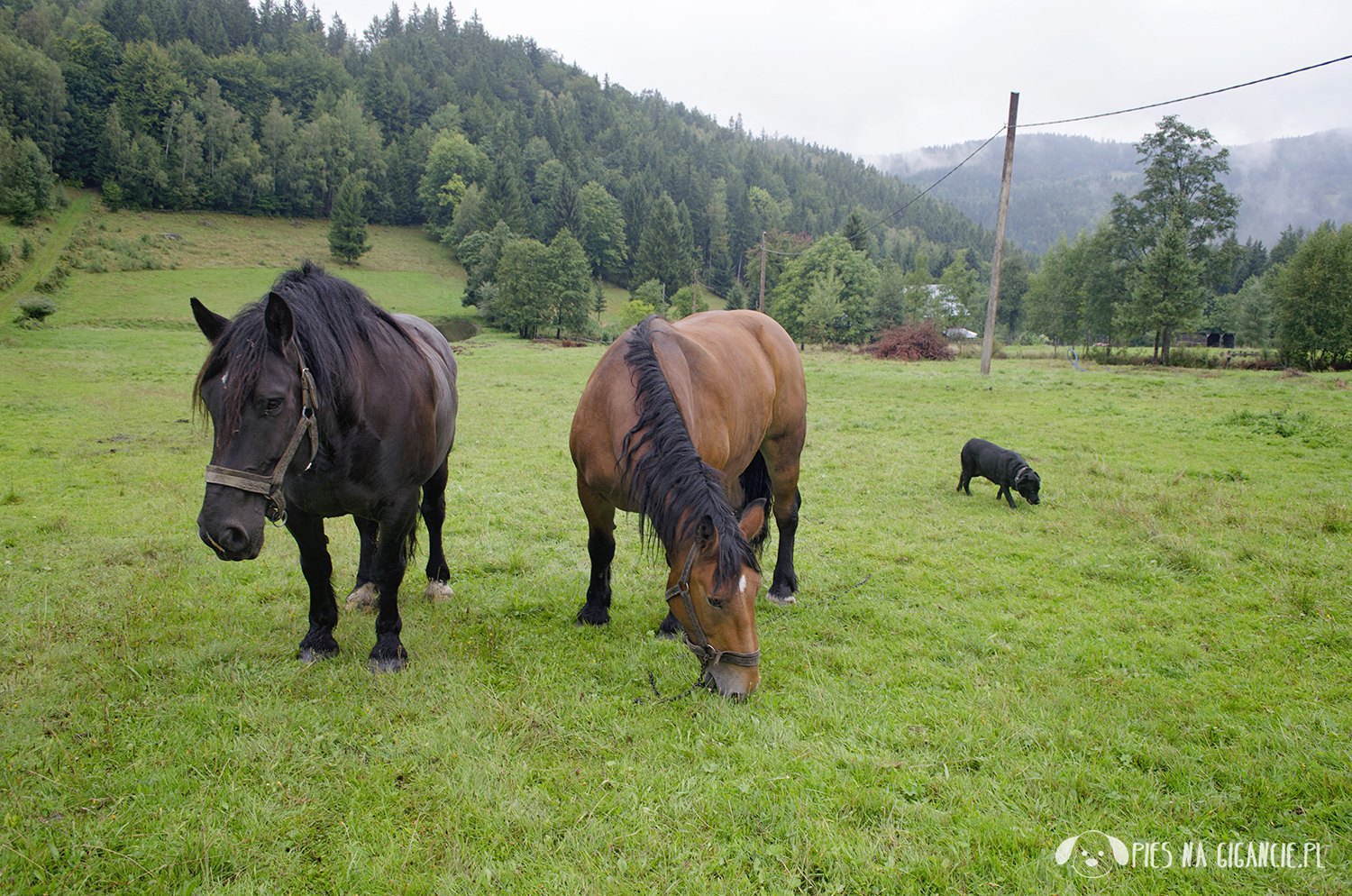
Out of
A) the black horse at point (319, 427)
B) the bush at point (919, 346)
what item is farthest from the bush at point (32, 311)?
the bush at point (919, 346)

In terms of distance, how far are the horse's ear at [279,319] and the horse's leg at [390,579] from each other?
1.17 meters

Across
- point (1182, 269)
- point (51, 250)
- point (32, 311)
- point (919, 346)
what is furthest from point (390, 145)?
point (1182, 269)

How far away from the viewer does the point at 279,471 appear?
2834 mm

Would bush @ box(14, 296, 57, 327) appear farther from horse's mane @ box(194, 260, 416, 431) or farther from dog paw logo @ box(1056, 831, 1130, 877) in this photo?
dog paw logo @ box(1056, 831, 1130, 877)

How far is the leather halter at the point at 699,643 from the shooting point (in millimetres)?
3186

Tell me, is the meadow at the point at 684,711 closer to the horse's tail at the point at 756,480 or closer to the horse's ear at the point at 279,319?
the horse's tail at the point at 756,480

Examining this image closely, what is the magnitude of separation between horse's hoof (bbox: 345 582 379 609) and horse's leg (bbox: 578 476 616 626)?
1.61 m

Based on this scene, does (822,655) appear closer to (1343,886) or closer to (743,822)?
(743,822)

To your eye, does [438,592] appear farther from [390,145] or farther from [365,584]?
[390,145]

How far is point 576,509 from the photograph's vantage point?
7512 mm

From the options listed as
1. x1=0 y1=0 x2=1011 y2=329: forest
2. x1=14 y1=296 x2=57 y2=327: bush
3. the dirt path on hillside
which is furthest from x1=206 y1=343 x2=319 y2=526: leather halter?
x1=0 y1=0 x2=1011 y2=329: forest

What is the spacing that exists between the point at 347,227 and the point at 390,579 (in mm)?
67294

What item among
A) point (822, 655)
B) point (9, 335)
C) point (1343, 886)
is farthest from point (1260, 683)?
point (9, 335)

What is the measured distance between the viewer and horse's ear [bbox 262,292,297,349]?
2757mm
